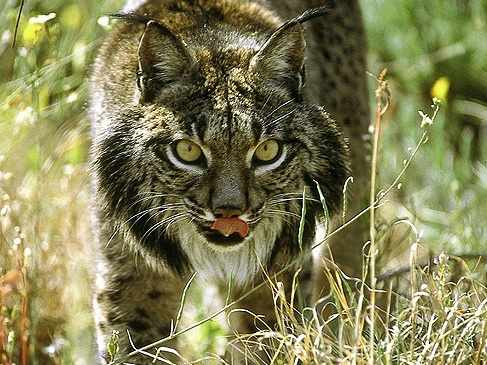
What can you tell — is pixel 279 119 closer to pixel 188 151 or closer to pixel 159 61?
pixel 188 151

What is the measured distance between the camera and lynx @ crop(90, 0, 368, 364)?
3814 mm

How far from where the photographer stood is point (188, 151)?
12.5 feet

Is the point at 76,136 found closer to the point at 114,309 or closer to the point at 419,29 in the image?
the point at 114,309

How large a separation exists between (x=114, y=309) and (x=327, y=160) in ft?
2.83

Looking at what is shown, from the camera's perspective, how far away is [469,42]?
756 cm

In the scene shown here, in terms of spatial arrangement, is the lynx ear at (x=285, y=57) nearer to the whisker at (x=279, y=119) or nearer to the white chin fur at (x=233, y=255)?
the whisker at (x=279, y=119)

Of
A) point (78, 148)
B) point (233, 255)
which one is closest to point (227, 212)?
point (233, 255)

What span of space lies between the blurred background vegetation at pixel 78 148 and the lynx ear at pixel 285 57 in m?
0.76

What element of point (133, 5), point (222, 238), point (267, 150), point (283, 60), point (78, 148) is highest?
point (133, 5)

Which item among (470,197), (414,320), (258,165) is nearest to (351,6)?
(470,197)

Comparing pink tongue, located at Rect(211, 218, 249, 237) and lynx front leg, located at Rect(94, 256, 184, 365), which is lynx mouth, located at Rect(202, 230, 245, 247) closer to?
pink tongue, located at Rect(211, 218, 249, 237)

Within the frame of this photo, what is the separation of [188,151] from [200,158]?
4 centimetres

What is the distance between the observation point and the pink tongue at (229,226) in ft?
12.4

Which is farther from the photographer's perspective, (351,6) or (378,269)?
(351,6)
